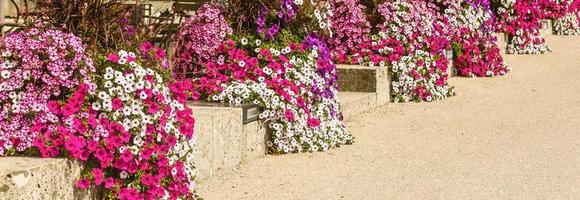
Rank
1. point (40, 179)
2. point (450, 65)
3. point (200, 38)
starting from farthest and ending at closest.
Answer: point (450, 65)
point (200, 38)
point (40, 179)

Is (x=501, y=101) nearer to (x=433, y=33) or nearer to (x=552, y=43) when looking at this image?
(x=433, y=33)

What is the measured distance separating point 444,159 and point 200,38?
Answer: 1.80 meters

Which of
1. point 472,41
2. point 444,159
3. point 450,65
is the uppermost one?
point 472,41

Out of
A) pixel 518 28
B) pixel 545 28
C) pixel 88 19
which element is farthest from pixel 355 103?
pixel 545 28

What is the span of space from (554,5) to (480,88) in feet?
18.7

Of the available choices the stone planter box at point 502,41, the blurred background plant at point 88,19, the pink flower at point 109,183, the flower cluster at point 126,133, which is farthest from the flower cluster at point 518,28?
the pink flower at point 109,183

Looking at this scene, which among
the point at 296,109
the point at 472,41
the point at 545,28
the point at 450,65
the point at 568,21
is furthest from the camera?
the point at 568,21

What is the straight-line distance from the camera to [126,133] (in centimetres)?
438

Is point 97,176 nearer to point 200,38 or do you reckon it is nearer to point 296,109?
point 296,109

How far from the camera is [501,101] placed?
30.0ft

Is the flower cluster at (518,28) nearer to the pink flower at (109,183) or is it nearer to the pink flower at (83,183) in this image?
the pink flower at (109,183)

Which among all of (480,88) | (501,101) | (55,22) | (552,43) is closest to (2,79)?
(55,22)

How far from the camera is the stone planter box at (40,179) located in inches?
148

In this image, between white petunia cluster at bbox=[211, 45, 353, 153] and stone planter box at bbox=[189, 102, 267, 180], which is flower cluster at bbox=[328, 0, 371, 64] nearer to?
white petunia cluster at bbox=[211, 45, 353, 153]
